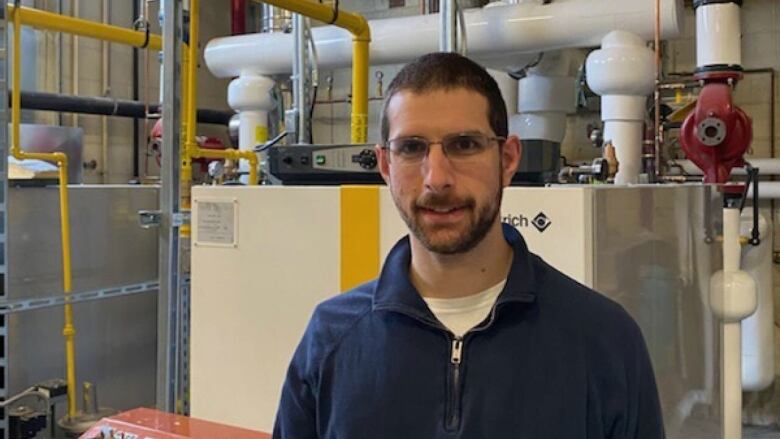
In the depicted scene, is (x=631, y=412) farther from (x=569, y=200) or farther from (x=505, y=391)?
(x=569, y=200)

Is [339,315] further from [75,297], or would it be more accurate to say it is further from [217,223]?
[75,297]

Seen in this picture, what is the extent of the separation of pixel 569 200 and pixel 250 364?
792 millimetres

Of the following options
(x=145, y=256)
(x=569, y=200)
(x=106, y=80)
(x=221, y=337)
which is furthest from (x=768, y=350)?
(x=106, y=80)

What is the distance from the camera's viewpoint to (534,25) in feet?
9.26

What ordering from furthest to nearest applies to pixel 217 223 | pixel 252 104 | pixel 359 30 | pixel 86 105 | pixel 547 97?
pixel 86 105, pixel 252 104, pixel 547 97, pixel 359 30, pixel 217 223

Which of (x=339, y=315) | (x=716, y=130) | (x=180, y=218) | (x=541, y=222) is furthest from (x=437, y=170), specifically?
(x=716, y=130)

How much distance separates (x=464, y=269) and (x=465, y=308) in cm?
4

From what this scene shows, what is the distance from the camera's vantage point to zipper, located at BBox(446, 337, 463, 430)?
825 mm

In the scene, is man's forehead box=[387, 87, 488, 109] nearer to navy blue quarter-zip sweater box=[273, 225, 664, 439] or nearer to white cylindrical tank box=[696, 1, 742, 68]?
navy blue quarter-zip sweater box=[273, 225, 664, 439]

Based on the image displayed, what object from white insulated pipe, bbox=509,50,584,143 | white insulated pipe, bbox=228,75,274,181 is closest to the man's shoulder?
white insulated pipe, bbox=509,50,584,143

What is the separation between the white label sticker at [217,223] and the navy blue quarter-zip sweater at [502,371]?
2.83ft

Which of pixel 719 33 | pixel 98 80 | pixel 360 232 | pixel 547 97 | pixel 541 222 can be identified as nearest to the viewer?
pixel 541 222

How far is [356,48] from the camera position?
2.67 meters

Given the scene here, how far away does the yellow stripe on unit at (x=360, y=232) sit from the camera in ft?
5.09
